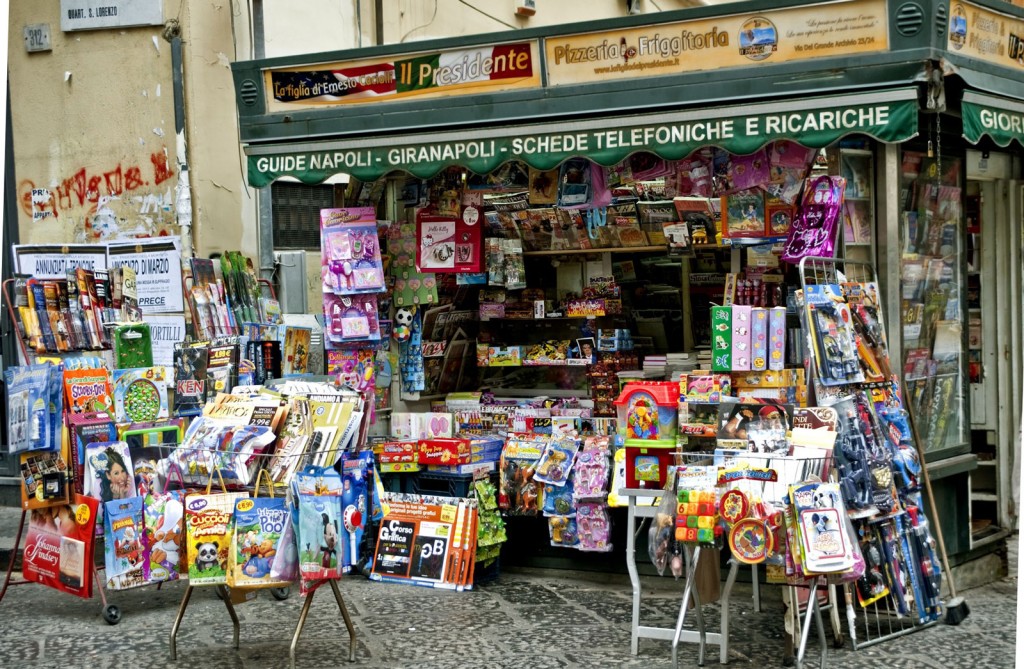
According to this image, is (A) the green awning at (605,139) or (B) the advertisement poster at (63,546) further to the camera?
(B) the advertisement poster at (63,546)

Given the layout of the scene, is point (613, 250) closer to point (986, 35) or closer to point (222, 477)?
point (986, 35)

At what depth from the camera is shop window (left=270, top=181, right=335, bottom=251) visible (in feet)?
36.2

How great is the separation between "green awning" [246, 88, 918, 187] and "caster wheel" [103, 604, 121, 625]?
299 cm

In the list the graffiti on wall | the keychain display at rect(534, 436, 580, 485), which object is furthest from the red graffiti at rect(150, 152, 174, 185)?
the keychain display at rect(534, 436, 580, 485)

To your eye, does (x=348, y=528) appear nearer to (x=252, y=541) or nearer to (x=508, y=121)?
(x=252, y=541)

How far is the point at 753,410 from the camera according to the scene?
6.25 meters

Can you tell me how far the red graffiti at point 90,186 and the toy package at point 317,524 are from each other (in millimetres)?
5193

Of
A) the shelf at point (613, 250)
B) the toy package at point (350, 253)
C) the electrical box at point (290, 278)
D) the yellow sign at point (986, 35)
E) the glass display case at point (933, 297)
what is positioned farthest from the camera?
the electrical box at point (290, 278)

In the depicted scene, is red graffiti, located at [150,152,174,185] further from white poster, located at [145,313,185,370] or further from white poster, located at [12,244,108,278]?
white poster, located at [145,313,185,370]

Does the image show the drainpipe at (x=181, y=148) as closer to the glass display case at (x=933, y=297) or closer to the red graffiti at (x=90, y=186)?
the red graffiti at (x=90, y=186)

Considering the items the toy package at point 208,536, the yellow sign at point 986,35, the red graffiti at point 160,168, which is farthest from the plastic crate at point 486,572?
the red graffiti at point 160,168

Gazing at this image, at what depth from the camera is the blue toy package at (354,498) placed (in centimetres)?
603

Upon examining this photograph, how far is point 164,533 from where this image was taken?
21.7ft

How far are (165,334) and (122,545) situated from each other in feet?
11.5
